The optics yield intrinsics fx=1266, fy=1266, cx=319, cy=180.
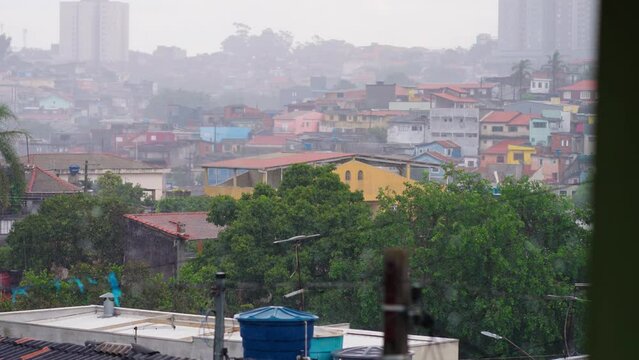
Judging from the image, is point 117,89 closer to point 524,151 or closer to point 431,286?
point 524,151

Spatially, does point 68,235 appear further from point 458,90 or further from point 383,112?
point 458,90

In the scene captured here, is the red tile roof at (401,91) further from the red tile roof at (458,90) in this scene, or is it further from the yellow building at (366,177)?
the yellow building at (366,177)

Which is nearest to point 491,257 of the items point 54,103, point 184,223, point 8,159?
point 184,223

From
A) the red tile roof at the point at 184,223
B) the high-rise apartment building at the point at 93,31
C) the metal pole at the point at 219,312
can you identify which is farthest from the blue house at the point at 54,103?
the metal pole at the point at 219,312

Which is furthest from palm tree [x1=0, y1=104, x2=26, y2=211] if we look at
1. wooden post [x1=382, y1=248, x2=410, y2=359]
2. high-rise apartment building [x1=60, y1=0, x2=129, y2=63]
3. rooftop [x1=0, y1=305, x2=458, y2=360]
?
high-rise apartment building [x1=60, y1=0, x2=129, y2=63]

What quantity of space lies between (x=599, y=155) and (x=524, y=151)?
1832 inches

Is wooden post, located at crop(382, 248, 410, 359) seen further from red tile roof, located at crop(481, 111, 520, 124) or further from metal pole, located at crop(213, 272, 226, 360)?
red tile roof, located at crop(481, 111, 520, 124)

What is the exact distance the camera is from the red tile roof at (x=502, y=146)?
49.5 meters

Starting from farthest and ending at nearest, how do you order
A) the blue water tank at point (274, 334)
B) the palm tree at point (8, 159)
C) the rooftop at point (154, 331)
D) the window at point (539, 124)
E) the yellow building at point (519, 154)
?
the window at point (539, 124) < the yellow building at point (519, 154) < the palm tree at point (8, 159) < the rooftop at point (154, 331) < the blue water tank at point (274, 334)

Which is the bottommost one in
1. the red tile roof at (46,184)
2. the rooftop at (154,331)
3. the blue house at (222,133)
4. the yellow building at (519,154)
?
the rooftop at (154,331)

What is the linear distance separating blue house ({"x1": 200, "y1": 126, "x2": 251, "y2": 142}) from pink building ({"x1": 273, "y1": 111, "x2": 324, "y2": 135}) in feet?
9.30

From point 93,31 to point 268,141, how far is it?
250 feet

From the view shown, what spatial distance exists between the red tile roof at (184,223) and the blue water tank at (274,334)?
424 inches

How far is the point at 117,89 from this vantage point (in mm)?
109750
